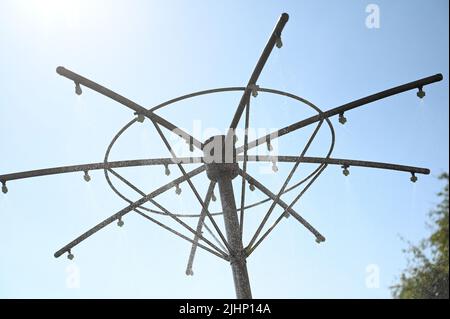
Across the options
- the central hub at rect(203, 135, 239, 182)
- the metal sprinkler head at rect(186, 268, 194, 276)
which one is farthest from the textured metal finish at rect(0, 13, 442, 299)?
the metal sprinkler head at rect(186, 268, 194, 276)

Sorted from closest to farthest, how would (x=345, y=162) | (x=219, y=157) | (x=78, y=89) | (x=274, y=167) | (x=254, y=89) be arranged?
(x=78, y=89), (x=254, y=89), (x=219, y=157), (x=345, y=162), (x=274, y=167)

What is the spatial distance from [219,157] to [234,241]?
2.52 feet

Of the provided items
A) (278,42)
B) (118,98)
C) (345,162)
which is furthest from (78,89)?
(345,162)

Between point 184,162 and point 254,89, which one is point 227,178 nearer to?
point 184,162

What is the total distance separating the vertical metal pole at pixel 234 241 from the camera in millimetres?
3450

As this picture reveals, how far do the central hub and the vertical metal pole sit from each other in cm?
5

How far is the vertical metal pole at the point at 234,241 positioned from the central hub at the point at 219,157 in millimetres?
54

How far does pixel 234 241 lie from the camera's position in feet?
11.9

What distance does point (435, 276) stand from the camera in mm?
23797

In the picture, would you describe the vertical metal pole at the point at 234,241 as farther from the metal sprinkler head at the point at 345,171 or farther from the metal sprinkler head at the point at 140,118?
the metal sprinkler head at the point at 345,171

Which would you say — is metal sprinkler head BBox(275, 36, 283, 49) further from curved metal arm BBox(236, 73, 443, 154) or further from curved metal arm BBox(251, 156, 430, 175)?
curved metal arm BBox(251, 156, 430, 175)
